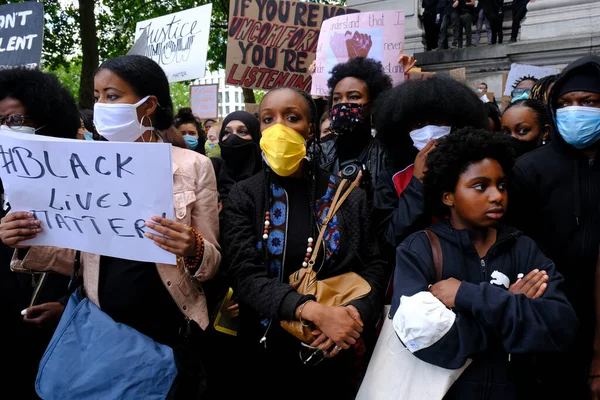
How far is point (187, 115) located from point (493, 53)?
7219 mm

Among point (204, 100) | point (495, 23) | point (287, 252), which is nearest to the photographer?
point (287, 252)

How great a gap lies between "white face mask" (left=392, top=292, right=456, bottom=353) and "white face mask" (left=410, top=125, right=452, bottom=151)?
0.91 meters

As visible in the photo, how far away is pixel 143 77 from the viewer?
2400 millimetres

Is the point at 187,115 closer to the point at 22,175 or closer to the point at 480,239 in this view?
the point at 22,175

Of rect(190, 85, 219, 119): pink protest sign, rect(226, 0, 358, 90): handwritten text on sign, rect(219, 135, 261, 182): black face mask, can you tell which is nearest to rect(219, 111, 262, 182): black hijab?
rect(219, 135, 261, 182): black face mask

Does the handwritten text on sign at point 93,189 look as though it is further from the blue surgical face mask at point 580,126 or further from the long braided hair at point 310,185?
the blue surgical face mask at point 580,126

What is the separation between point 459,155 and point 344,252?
0.68 m

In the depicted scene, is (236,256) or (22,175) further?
(236,256)

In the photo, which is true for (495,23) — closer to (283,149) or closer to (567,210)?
(567,210)

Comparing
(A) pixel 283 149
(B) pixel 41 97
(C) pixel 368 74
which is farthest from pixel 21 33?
(A) pixel 283 149

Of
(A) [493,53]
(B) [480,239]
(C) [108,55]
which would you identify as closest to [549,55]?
(A) [493,53]

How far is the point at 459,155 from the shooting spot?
220 centimetres

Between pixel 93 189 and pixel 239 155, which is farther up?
pixel 239 155

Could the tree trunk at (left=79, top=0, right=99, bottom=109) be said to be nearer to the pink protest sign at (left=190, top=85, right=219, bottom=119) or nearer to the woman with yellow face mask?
the pink protest sign at (left=190, top=85, right=219, bottom=119)
